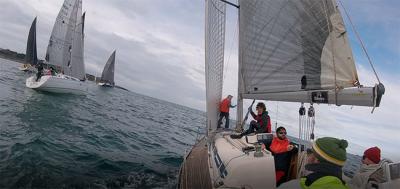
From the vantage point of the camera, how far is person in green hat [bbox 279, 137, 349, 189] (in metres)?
2.49

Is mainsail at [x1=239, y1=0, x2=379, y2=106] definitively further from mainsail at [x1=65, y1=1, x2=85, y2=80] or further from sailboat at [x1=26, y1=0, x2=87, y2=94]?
mainsail at [x1=65, y1=1, x2=85, y2=80]

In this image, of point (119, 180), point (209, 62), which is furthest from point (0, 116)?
point (209, 62)

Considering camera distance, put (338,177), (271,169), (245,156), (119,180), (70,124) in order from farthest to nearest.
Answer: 1. (70,124)
2. (119,180)
3. (245,156)
4. (271,169)
5. (338,177)

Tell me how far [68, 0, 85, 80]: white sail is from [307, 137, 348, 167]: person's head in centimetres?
3216

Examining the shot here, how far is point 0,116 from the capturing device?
12047 mm

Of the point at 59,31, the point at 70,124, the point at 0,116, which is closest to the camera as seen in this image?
the point at 0,116

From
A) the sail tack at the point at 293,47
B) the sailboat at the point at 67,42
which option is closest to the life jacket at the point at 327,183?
the sail tack at the point at 293,47

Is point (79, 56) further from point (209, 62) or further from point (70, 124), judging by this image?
point (209, 62)

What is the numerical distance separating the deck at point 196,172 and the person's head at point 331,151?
2.86m

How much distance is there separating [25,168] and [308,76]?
622 centimetres

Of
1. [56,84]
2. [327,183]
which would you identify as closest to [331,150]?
[327,183]

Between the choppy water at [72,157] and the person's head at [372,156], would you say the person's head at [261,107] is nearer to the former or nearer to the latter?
the choppy water at [72,157]

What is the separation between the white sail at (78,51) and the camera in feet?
106

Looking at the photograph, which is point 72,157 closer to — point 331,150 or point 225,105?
point 225,105
